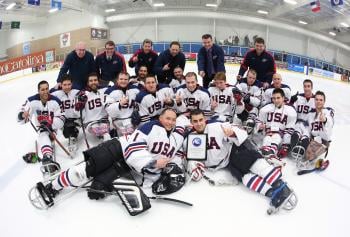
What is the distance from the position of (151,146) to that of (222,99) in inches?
64.2

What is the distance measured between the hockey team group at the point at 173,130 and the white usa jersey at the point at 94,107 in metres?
0.01

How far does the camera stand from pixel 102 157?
2.52 m

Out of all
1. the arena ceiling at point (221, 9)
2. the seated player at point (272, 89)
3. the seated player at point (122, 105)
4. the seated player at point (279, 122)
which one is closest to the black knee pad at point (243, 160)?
the seated player at point (279, 122)

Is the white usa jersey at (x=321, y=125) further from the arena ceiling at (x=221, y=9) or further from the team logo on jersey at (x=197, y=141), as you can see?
the arena ceiling at (x=221, y=9)

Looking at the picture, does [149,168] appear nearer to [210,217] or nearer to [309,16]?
[210,217]

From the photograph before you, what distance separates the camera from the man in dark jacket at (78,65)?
431 cm

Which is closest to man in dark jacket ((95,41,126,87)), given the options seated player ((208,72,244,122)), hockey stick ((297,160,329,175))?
seated player ((208,72,244,122))

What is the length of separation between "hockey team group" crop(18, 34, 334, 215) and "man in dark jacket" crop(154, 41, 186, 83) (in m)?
0.02

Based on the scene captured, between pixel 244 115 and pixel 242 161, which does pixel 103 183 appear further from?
pixel 244 115

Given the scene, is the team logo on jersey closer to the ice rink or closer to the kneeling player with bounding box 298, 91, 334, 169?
the ice rink

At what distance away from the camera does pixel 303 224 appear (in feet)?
7.66

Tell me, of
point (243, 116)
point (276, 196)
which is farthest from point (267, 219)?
point (243, 116)

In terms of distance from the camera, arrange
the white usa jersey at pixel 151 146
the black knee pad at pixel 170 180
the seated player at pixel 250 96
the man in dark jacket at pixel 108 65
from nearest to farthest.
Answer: the white usa jersey at pixel 151 146
the black knee pad at pixel 170 180
the seated player at pixel 250 96
the man in dark jacket at pixel 108 65

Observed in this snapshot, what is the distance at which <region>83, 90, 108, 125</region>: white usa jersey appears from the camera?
3.79m
